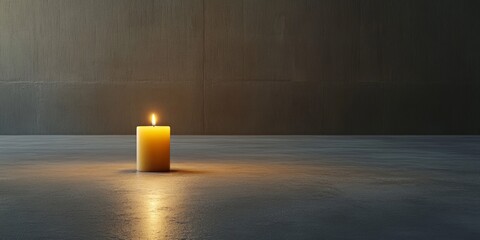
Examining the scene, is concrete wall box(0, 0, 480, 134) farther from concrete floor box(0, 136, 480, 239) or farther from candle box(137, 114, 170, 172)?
candle box(137, 114, 170, 172)

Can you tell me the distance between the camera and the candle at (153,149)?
3.21m

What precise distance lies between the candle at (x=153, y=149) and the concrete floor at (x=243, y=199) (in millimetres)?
84

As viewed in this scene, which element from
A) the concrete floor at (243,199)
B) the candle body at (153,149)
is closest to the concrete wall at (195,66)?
the concrete floor at (243,199)

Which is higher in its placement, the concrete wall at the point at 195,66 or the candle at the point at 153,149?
the concrete wall at the point at 195,66

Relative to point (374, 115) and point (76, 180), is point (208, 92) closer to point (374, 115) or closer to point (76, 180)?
point (374, 115)

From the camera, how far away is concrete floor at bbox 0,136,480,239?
171 cm

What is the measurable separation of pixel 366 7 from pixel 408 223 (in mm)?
6666

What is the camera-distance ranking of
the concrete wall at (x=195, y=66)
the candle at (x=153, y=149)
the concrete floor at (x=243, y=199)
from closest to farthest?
the concrete floor at (x=243, y=199) < the candle at (x=153, y=149) < the concrete wall at (x=195, y=66)

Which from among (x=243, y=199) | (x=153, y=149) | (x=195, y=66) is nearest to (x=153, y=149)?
(x=153, y=149)

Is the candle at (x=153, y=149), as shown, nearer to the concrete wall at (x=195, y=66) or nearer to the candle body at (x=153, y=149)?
the candle body at (x=153, y=149)

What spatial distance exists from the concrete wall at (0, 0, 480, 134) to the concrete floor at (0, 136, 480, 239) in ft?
13.7

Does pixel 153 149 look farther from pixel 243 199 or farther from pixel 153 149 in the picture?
pixel 243 199

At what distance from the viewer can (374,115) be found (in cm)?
825

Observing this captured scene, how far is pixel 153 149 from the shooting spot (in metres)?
3.21
